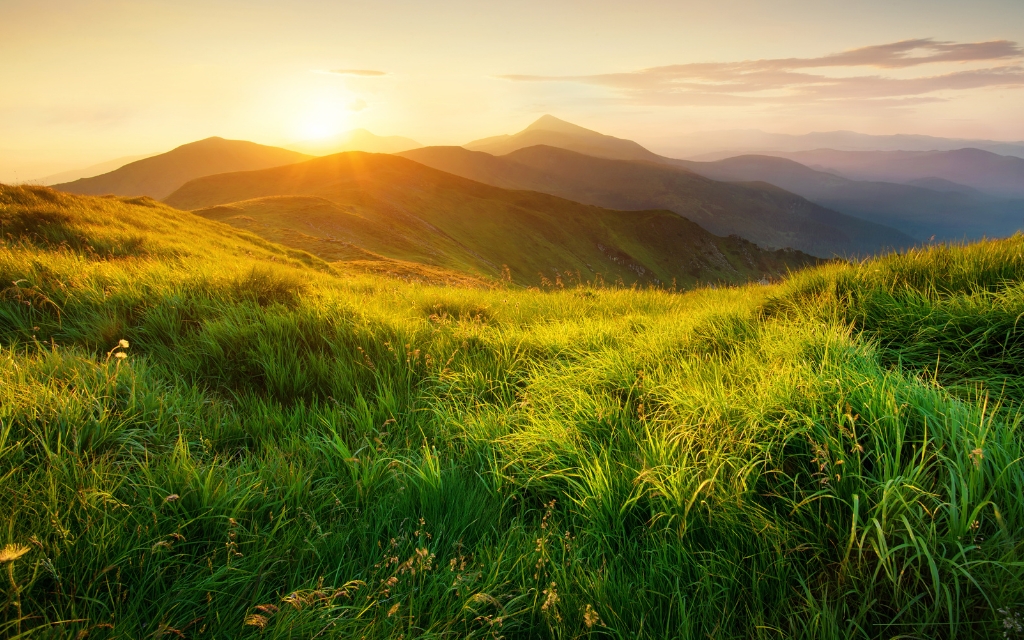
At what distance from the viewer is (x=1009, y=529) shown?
1971mm

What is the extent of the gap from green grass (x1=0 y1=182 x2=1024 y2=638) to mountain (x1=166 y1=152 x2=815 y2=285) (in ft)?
78.1

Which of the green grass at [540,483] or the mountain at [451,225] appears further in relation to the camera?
the mountain at [451,225]

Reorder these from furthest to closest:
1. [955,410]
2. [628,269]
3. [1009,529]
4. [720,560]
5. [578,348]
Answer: [628,269]
[578,348]
[955,410]
[720,560]
[1009,529]

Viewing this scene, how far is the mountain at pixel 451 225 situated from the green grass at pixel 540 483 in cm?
2380

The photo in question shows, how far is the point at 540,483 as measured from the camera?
9.34ft

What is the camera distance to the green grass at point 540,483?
1.90 meters

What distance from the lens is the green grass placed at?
1.90 metres

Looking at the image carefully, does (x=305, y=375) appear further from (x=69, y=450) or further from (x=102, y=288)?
(x=102, y=288)

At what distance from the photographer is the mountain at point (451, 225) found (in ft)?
122

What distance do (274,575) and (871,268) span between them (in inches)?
240

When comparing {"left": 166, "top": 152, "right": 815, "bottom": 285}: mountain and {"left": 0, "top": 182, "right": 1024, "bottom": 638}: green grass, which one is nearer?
{"left": 0, "top": 182, "right": 1024, "bottom": 638}: green grass

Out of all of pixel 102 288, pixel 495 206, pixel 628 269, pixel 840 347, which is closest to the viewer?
pixel 840 347

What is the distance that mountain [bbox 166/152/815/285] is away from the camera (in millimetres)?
37156

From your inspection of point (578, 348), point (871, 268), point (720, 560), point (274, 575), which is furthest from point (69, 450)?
point (871, 268)
